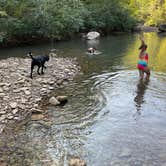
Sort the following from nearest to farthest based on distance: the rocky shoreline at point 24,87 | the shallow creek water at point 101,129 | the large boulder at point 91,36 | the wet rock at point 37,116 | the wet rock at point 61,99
Result: the shallow creek water at point 101,129 → the wet rock at point 37,116 → the rocky shoreline at point 24,87 → the wet rock at point 61,99 → the large boulder at point 91,36

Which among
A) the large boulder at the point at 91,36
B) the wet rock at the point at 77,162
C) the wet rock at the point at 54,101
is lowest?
the large boulder at the point at 91,36

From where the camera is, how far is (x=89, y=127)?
8.79 metres

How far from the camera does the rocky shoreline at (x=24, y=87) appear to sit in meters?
9.69

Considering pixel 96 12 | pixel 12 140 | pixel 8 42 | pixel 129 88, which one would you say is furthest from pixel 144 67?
pixel 96 12

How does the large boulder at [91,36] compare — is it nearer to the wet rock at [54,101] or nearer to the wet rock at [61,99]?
the wet rock at [61,99]

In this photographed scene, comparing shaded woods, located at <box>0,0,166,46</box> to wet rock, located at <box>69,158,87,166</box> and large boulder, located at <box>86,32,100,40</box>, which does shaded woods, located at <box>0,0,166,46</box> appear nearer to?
large boulder, located at <box>86,32,100,40</box>

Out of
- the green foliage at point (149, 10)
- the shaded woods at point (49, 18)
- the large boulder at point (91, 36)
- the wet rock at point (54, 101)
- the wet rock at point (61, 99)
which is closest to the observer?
the wet rock at point (54, 101)

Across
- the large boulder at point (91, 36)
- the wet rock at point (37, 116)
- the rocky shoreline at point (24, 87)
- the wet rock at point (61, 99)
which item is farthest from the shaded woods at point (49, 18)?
the wet rock at point (37, 116)

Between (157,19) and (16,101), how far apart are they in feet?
171

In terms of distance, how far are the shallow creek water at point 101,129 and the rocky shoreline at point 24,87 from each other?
2.02 ft

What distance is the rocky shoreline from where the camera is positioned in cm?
969

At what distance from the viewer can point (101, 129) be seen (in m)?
8.65

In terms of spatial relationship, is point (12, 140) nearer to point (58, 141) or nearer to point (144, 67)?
point (58, 141)

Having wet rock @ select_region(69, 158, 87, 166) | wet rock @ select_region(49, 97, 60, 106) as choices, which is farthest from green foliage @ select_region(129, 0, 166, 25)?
wet rock @ select_region(69, 158, 87, 166)
